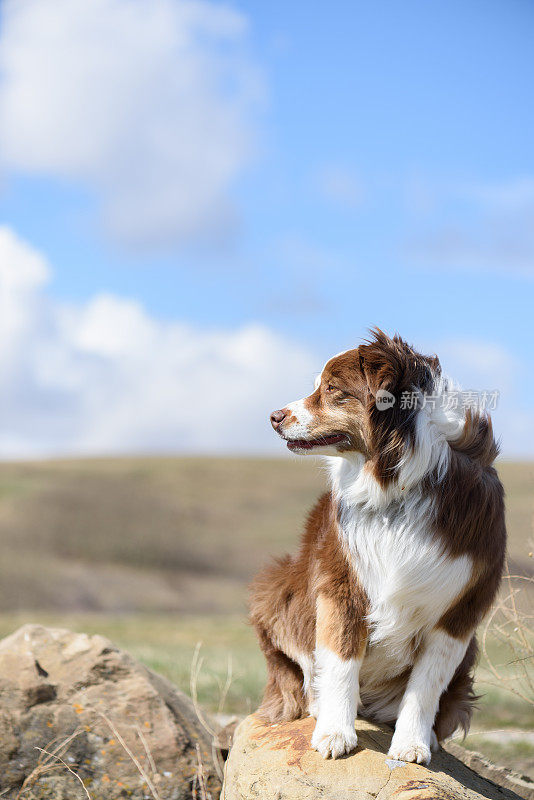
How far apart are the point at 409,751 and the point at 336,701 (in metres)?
0.51

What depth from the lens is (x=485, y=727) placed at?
34.4 feet

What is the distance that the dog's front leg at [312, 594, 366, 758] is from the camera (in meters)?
4.45

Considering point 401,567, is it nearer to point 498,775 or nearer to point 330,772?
point 330,772

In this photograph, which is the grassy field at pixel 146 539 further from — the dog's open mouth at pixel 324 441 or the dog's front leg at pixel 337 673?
the dog's open mouth at pixel 324 441

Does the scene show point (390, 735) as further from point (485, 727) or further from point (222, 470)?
point (222, 470)

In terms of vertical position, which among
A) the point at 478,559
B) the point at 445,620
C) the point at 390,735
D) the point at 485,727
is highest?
the point at 478,559

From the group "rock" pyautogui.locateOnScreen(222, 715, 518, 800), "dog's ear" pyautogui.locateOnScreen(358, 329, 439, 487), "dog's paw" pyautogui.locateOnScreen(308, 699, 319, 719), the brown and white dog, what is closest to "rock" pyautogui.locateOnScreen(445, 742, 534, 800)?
"rock" pyautogui.locateOnScreen(222, 715, 518, 800)

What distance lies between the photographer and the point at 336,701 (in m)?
4.48

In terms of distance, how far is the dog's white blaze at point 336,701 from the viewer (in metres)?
4.45

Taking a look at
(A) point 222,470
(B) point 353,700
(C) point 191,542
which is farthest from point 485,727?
(A) point 222,470

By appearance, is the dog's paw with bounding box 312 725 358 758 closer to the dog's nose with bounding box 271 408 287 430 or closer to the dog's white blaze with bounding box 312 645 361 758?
the dog's white blaze with bounding box 312 645 361 758

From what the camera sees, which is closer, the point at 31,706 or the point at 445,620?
the point at 445,620

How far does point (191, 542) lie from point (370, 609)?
34.0 metres

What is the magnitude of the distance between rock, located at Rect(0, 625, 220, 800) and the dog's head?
2.73 meters
